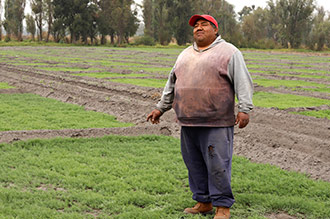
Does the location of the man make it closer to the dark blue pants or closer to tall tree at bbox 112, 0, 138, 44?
the dark blue pants

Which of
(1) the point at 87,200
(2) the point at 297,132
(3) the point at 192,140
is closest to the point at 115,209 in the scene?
(1) the point at 87,200

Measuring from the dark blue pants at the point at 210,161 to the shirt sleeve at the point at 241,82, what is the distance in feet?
1.01

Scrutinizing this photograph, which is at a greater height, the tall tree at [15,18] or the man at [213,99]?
the tall tree at [15,18]

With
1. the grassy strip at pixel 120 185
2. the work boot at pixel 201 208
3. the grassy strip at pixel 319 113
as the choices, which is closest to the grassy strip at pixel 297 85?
the grassy strip at pixel 319 113

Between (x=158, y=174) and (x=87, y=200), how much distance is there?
4.62 feet

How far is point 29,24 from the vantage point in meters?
82.8

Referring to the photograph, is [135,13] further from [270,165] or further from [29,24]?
[270,165]

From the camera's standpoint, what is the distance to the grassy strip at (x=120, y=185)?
205 inches

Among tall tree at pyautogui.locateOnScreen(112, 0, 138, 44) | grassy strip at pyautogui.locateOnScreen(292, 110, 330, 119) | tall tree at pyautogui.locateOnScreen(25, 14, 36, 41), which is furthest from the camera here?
tall tree at pyautogui.locateOnScreen(25, 14, 36, 41)

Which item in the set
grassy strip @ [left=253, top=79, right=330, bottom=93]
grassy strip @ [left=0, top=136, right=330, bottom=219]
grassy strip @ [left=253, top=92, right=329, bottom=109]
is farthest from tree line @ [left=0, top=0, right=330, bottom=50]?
grassy strip @ [left=0, top=136, right=330, bottom=219]

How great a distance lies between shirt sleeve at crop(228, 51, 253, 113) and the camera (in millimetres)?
4488

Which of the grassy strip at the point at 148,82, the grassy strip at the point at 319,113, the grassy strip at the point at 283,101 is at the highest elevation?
the grassy strip at the point at 319,113

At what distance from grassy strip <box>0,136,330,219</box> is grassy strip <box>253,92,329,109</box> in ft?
22.4

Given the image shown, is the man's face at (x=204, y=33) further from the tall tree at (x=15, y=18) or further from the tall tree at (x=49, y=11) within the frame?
the tall tree at (x=15, y=18)
